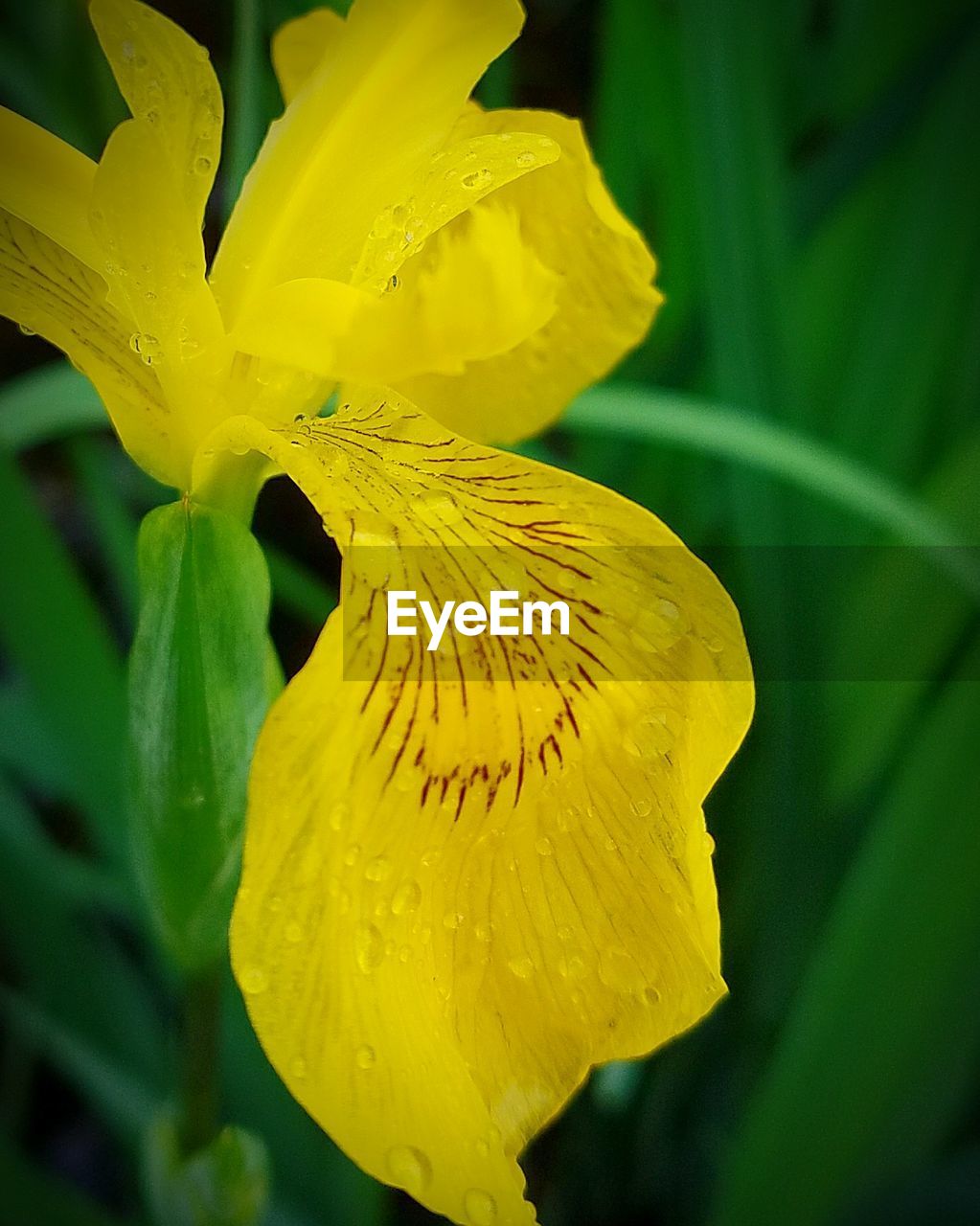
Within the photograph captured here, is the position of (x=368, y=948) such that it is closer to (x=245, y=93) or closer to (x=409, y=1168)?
(x=409, y=1168)

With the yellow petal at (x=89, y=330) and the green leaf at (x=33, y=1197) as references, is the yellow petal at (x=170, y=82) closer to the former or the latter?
the yellow petal at (x=89, y=330)

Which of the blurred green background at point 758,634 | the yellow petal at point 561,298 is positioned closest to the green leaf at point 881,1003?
the blurred green background at point 758,634

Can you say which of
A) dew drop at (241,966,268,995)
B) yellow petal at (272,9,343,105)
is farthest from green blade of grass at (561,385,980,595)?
dew drop at (241,966,268,995)

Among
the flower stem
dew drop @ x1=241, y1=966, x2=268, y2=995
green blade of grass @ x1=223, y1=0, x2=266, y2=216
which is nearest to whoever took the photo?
dew drop @ x1=241, y1=966, x2=268, y2=995

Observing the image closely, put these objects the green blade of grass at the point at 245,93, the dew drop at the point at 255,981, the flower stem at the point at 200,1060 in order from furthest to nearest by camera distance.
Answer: the green blade of grass at the point at 245,93 → the flower stem at the point at 200,1060 → the dew drop at the point at 255,981

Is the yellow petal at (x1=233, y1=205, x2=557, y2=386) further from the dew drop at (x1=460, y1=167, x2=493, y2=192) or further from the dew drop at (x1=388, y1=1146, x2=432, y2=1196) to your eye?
the dew drop at (x1=388, y1=1146, x2=432, y2=1196)

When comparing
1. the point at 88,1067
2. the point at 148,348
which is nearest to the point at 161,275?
the point at 148,348

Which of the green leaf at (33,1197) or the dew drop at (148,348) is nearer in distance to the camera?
the dew drop at (148,348)

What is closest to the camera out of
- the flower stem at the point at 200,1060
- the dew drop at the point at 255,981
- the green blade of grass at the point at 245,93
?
the dew drop at the point at 255,981
